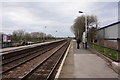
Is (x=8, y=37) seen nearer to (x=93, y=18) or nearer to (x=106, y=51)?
(x=106, y=51)

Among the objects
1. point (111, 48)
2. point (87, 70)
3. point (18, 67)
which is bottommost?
point (18, 67)

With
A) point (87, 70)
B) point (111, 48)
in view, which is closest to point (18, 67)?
point (87, 70)

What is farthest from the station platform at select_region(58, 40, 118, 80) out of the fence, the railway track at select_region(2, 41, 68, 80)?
the railway track at select_region(2, 41, 68, 80)

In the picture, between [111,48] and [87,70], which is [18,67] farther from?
[111,48]

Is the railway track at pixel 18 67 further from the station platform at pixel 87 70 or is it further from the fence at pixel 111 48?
the fence at pixel 111 48

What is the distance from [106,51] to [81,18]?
35.0 metres

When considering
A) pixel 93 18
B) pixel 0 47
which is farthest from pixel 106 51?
pixel 93 18

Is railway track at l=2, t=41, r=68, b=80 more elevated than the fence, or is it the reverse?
the fence

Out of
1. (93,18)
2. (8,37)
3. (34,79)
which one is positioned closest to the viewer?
(34,79)

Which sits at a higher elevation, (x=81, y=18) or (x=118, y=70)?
(x=81, y=18)

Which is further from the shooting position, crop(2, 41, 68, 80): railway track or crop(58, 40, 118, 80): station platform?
crop(2, 41, 68, 80): railway track

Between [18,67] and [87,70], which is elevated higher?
Answer: [87,70]

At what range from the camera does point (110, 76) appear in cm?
450

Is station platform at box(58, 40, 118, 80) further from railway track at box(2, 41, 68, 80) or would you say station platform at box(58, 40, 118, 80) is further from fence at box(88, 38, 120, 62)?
railway track at box(2, 41, 68, 80)
